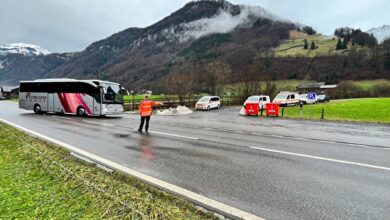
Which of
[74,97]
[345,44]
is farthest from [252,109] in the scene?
[345,44]

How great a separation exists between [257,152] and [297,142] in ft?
10.1

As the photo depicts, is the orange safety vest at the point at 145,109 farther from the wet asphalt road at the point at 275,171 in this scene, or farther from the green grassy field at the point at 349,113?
the green grassy field at the point at 349,113

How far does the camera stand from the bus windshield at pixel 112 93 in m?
24.9

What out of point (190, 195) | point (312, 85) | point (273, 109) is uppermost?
point (312, 85)

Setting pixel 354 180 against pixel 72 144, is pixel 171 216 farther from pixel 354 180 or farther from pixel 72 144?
pixel 72 144

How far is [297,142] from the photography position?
436 inches

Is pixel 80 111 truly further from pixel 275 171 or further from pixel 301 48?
pixel 301 48

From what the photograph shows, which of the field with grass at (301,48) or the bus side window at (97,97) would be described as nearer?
the bus side window at (97,97)

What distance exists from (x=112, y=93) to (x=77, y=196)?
21929mm

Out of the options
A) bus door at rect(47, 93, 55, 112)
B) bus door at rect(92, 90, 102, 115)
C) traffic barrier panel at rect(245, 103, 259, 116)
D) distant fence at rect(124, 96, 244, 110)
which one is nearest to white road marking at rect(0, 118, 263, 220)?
bus door at rect(92, 90, 102, 115)

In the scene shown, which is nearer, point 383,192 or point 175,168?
point 383,192

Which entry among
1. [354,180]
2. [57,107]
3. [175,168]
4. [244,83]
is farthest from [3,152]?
[244,83]

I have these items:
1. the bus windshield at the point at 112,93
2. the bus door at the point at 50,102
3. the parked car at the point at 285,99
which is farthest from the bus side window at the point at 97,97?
the parked car at the point at 285,99

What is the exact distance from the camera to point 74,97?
25828 mm
